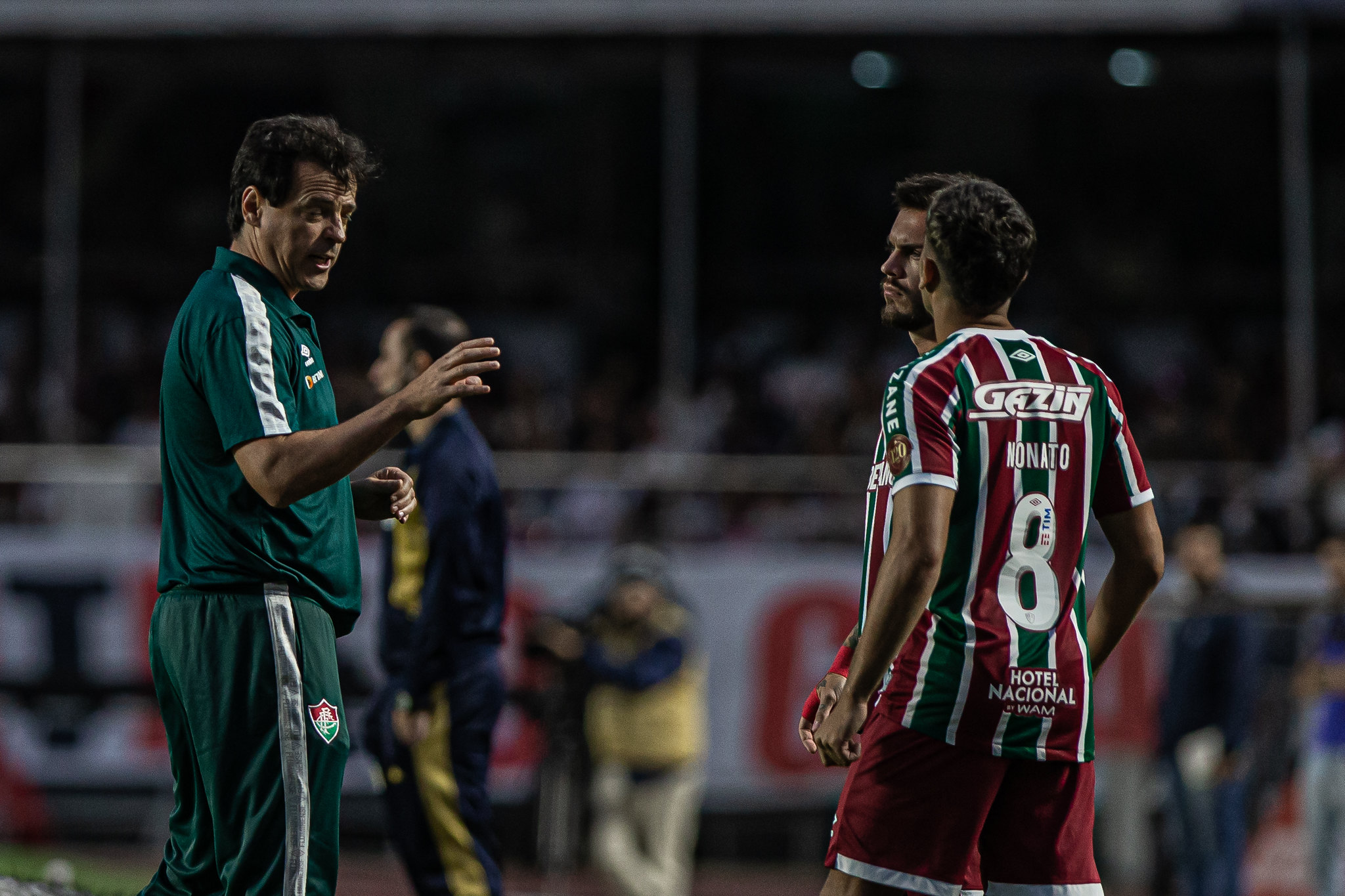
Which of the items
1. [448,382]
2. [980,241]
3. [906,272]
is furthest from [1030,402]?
[448,382]

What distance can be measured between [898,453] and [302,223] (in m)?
1.47

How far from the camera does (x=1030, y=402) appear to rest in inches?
140

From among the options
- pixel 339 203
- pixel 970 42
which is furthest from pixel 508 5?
pixel 339 203

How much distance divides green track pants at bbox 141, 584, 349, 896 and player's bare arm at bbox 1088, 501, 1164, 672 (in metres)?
1.90

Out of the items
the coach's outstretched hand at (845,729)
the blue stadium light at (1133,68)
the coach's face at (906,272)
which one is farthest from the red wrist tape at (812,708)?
the blue stadium light at (1133,68)

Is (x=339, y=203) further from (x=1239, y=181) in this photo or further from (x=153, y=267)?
(x=1239, y=181)

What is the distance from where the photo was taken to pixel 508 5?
13703 millimetres

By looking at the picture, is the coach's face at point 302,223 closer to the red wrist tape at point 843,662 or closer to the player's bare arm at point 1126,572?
the red wrist tape at point 843,662

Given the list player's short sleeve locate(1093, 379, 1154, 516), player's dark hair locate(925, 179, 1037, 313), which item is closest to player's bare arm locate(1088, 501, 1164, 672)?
player's short sleeve locate(1093, 379, 1154, 516)

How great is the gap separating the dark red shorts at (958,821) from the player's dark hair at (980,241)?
1023 mm

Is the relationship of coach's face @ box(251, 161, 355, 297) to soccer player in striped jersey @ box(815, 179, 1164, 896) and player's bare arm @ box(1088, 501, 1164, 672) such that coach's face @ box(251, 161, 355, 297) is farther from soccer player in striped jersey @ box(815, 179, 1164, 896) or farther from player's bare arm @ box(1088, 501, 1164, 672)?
→ player's bare arm @ box(1088, 501, 1164, 672)

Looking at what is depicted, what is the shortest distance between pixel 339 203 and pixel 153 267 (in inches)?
Answer: 537

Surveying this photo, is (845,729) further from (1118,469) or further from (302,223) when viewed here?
(302,223)

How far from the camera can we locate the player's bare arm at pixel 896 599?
3.39m
